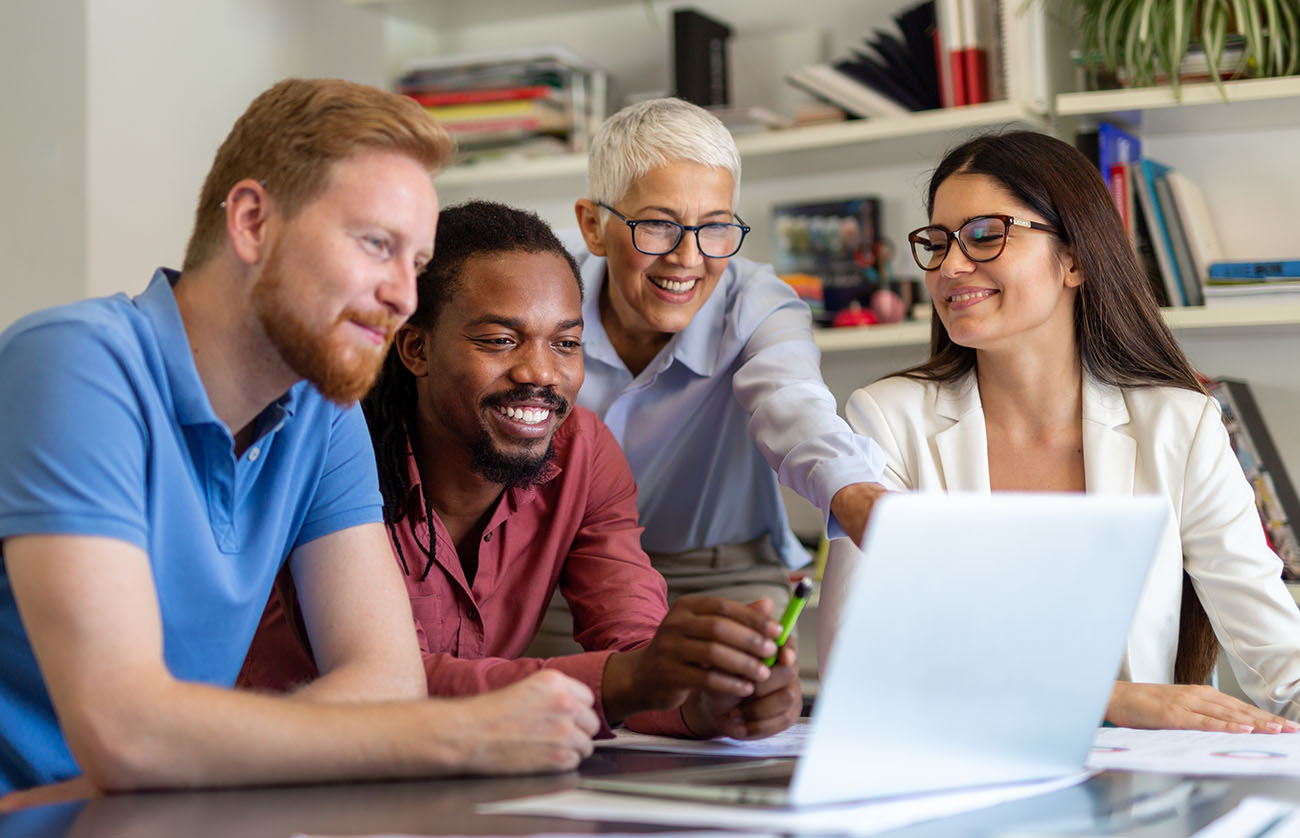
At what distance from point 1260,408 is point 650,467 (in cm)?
142

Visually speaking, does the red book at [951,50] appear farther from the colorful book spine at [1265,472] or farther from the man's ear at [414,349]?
the man's ear at [414,349]

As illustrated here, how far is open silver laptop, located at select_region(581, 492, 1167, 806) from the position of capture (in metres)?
0.87

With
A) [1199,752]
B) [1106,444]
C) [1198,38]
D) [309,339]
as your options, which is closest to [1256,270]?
[1198,38]

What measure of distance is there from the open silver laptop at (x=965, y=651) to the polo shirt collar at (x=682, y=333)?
1013 millimetres

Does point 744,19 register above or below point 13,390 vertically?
above

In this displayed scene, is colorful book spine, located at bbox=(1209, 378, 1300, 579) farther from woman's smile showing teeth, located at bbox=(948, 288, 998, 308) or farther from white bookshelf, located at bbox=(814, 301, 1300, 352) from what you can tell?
woman's smile showing teeth, located at bbox=(948, 288, 998, 308)

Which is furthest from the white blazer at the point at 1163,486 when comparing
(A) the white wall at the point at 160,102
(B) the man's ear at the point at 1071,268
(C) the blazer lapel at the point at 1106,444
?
(A) the white wall at the point at 160,102

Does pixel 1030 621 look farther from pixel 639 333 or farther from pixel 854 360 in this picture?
pixel 854 360

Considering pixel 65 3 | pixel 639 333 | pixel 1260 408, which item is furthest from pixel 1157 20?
pixel 65 3

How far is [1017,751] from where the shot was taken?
41.6 inches

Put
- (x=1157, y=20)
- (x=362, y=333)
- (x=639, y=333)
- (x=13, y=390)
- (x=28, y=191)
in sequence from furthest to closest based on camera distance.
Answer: (x=28, y=191) → (x=1157, y=20) → (x=639, y=333) → (x=362, y=333) → (x=13, y=390)

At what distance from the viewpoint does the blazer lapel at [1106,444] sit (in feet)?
6.23

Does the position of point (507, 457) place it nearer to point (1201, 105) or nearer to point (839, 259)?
point (839, 259)

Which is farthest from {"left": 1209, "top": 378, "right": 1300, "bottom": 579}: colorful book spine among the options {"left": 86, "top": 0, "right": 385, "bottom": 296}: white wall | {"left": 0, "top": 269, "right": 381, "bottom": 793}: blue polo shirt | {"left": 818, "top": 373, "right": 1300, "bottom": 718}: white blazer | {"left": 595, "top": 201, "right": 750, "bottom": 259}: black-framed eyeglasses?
{"left": 86, "top": 0, "right": 385, "bottom": 296}: white wall
